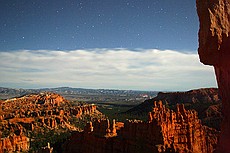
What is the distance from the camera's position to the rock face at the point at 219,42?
36.3ft

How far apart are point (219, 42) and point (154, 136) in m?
21.4

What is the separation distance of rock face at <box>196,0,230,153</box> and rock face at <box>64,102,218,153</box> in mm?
A: 16572

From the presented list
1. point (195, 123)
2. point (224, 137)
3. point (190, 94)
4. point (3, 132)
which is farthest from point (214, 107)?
point (224, 137)

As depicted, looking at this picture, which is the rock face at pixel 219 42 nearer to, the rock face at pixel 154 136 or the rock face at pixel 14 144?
the rock face at pixel 154 136

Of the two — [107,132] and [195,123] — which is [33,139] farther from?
[195,123]

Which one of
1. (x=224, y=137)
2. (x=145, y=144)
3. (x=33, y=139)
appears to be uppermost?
(x=224, y=137)

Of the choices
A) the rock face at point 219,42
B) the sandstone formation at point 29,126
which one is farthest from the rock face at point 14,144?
the rock face at point 219,42

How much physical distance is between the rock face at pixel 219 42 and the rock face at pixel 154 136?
16.6m

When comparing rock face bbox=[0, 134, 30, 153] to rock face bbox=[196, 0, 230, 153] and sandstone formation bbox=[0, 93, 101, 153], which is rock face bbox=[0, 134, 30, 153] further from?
rock face bbox=[196, 0, 230, 153]

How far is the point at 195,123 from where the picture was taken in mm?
38062

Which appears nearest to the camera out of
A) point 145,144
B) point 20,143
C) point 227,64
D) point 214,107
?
point 227,64

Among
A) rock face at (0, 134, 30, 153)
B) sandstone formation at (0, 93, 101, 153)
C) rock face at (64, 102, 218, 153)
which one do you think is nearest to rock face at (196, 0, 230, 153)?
rock face at (64, 102, 218, 153)

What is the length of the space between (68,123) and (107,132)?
54.3 metres

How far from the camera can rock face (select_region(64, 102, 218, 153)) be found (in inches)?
1216
